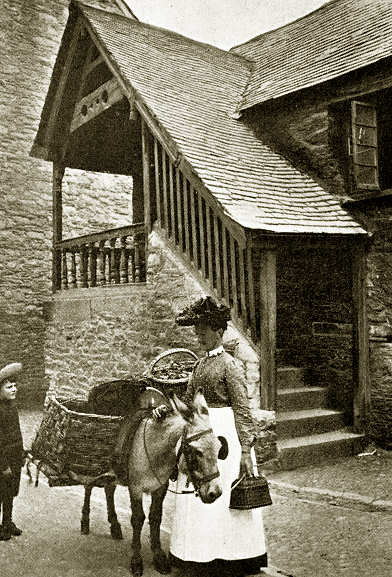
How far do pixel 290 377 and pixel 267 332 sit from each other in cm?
159

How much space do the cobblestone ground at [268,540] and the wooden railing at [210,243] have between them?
2.42 m

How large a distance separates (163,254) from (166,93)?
270 centimetres

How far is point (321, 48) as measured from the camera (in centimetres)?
1038

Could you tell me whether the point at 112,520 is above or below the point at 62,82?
below

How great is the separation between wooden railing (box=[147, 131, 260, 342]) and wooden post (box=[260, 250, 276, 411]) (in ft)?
0.44

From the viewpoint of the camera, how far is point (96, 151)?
11914 mm

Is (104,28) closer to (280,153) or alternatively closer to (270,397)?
(280,153)

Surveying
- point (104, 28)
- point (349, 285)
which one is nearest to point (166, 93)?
point (104, 28)

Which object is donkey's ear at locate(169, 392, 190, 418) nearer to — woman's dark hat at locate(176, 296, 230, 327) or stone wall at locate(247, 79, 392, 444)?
woman's dark hat at locate(176, 296, 230, 327)

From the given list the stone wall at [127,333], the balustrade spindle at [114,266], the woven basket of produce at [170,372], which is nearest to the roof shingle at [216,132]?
the stone wall at [127,333]

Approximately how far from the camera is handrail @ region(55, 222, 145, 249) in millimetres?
9219

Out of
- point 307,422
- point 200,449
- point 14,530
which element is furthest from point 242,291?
point 200,449

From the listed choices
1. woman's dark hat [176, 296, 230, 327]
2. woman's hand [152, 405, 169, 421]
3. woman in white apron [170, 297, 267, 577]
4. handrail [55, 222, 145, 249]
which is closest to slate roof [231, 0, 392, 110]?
handrail [55, 222, 145, 249]

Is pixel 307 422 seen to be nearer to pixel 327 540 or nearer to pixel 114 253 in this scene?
pixel 327 540
